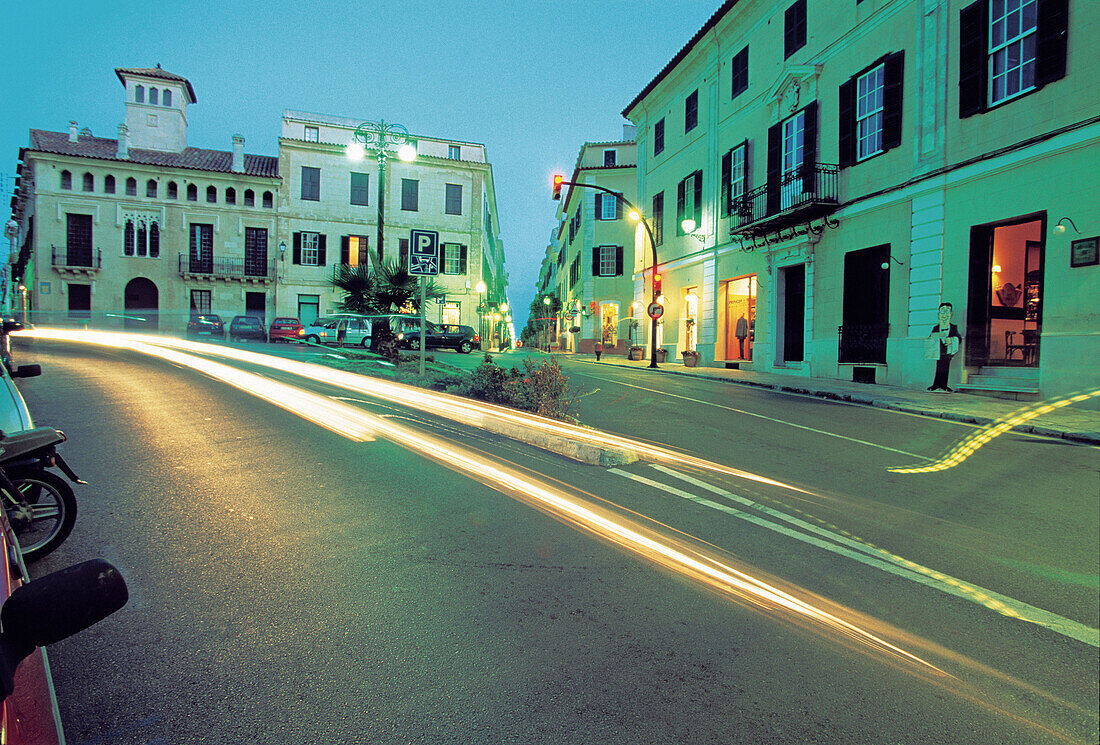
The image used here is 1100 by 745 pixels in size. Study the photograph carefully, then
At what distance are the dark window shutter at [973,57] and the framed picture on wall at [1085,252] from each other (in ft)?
12.9

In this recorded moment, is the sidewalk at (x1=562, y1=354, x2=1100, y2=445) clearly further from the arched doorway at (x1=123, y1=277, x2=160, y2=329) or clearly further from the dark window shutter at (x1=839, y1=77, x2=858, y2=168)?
the arched doorway at (x1=123, y1=277, x2=160, y2=329)

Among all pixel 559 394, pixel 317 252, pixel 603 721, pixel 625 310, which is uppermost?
pixel 317 252

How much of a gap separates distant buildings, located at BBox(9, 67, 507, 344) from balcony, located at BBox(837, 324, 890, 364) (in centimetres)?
2920

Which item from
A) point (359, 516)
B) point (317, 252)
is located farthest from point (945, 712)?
point (317, 252)

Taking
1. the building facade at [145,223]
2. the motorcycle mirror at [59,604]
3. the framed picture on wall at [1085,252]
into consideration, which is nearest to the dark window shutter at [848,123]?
the framed picture on wall at [1085,252]

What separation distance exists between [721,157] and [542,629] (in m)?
24.2

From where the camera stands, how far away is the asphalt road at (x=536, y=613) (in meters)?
2.38

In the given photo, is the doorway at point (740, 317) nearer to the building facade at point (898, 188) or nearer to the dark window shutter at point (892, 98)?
the building facade at point (898, 188)

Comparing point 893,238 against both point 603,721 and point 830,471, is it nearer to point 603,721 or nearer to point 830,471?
point 830,471

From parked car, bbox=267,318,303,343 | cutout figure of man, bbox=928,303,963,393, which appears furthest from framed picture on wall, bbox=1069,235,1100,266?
parked car, bbox=267,318,303,343

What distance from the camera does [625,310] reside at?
40.8m

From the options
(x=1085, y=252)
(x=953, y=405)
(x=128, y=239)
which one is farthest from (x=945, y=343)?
(x=128, y=239)

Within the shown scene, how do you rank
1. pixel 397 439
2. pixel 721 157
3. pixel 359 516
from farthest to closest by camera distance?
pixel 721 157 → pixel 397 439 → pixel 359 516

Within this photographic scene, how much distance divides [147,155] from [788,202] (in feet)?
136
